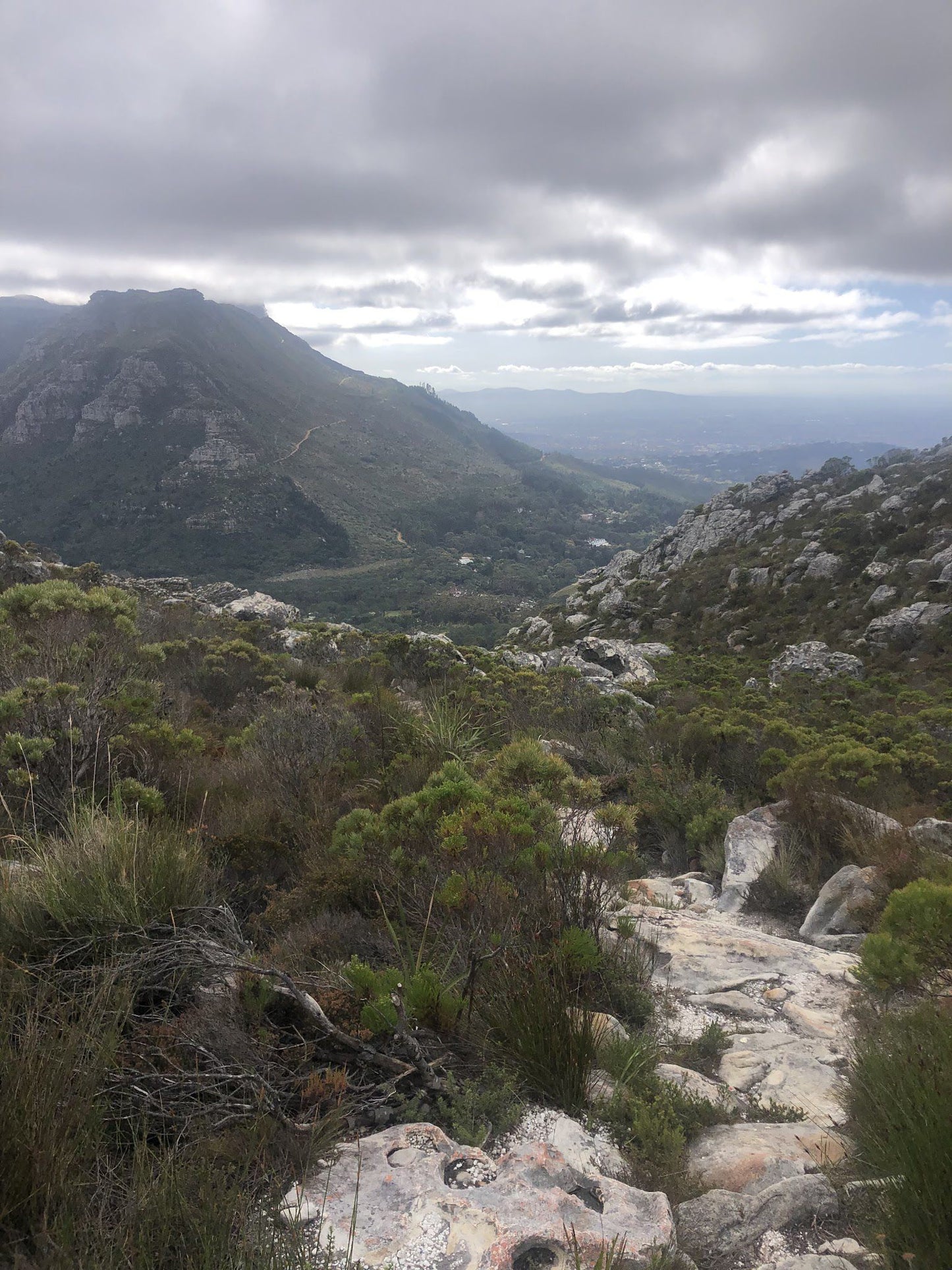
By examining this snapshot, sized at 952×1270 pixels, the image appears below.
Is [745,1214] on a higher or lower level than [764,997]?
higher

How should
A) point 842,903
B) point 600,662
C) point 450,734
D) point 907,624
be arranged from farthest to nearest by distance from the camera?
point 907,624, point 600,662, point 450,734, point 842,903

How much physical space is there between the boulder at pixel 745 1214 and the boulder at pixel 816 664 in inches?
656

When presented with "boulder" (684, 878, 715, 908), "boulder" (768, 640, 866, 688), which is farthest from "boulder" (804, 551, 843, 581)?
"boulder" (684, 878, 715, 908)

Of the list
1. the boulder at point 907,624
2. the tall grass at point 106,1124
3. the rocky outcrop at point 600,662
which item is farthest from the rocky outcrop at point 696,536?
the tall grass at point 106,1124

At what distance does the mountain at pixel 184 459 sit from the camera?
96.3 meters

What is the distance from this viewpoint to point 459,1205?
184 cm

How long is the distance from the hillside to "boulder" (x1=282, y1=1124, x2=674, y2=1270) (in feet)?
232

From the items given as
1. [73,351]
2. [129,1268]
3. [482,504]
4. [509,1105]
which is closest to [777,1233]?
[509,1105]

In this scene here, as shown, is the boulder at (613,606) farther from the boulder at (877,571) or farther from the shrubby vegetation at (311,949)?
the shrubby vegetation at (311,949)

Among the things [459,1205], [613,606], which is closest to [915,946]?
[459,1205]

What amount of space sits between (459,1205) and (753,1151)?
1.12 m

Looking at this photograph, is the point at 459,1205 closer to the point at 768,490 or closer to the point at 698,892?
the point at 698,892

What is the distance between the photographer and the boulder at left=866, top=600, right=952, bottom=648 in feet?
69.7

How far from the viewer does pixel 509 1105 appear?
222cm
